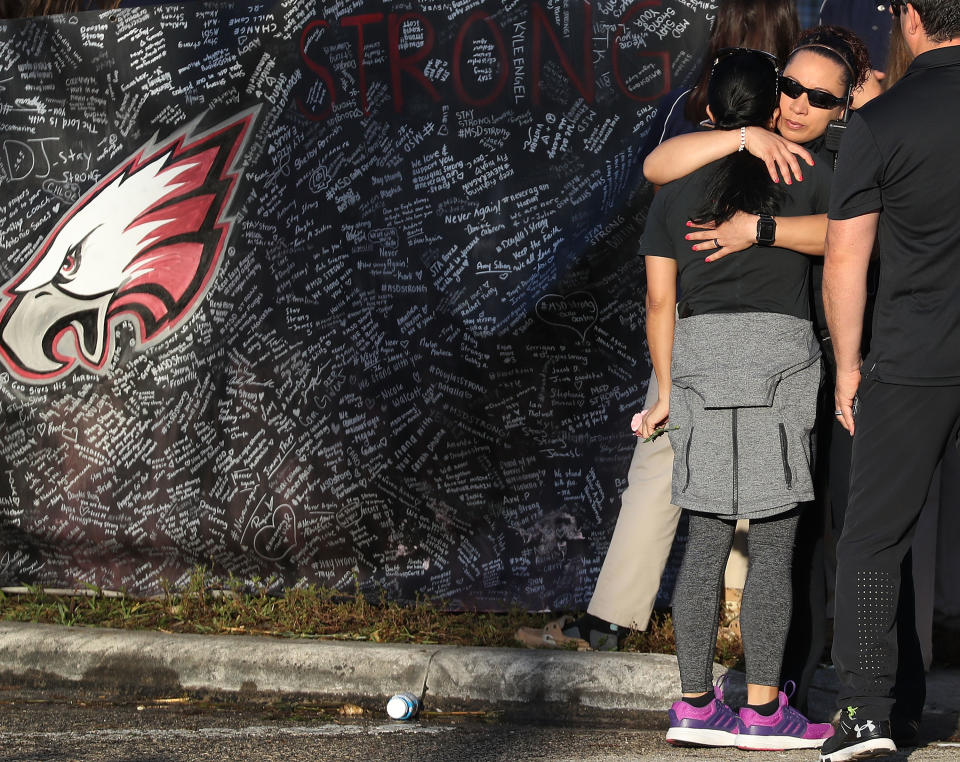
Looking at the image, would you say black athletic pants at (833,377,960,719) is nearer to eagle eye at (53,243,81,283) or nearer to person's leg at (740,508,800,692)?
person's leg at (740,508,800,692)

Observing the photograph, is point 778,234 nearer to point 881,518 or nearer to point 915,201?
point 915,201

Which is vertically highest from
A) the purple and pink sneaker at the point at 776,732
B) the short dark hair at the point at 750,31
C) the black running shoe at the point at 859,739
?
the short dark hair at the point at 750,31

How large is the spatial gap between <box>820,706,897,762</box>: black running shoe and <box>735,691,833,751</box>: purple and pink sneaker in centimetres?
38

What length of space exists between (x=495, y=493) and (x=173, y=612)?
1308 millimetres

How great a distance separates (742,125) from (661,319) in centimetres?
57

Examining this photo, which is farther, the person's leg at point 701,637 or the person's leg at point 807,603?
the person's leg at point 807,603

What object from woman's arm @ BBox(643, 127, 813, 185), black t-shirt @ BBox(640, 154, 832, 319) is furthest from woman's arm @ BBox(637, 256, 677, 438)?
woman's arm @ BBox(643, 127, 813, 185)

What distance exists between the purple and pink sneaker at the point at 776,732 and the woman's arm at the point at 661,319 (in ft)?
2.77

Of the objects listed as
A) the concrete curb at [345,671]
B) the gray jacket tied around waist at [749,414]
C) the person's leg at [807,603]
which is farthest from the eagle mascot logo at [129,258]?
the person's leg at [807,603]

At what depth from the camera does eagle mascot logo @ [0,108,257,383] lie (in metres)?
5.11

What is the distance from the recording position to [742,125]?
3.50 metres

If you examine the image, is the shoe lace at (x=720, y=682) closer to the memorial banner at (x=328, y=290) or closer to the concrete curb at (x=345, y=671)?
the concrete curb at (x=345, y=671)

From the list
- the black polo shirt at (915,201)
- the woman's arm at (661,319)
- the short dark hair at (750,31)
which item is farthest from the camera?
the short dark hair at (750,31)

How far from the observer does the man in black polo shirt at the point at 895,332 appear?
2.97 m
